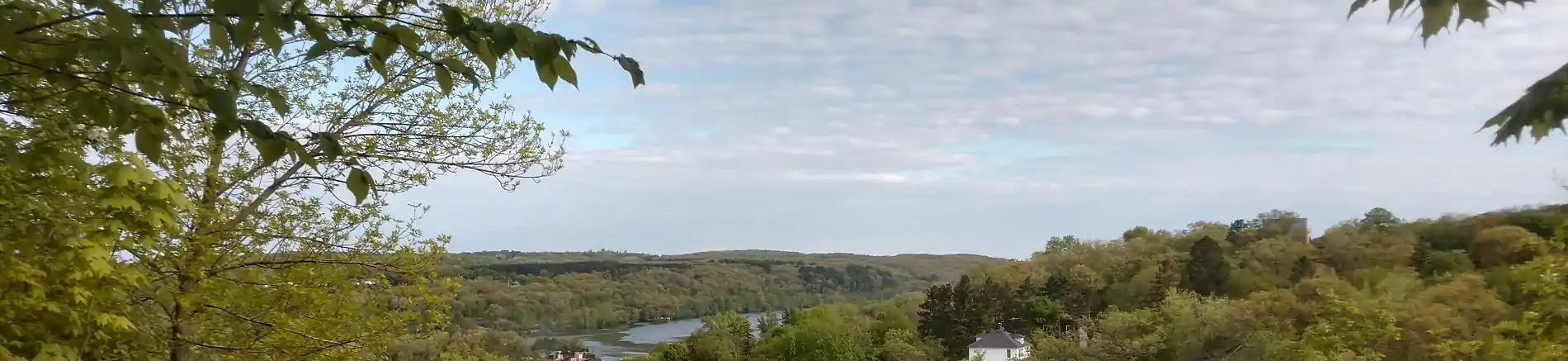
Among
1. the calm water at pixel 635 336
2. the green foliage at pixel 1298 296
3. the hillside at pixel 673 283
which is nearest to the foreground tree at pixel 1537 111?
the green foliage at pixel 1298 296

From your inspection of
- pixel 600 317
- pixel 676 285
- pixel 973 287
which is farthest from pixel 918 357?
pixel 676 285

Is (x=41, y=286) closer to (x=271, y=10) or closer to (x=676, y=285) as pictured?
(x=271, y=10)

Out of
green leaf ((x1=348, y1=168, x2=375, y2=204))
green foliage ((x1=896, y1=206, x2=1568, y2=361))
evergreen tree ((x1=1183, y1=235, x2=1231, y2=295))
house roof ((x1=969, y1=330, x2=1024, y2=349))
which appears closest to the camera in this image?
green leaf ((x1=348, y1=168, x2=375, y2=204))

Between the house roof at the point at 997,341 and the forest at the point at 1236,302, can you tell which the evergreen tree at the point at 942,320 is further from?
the house roof at the point at 997,341

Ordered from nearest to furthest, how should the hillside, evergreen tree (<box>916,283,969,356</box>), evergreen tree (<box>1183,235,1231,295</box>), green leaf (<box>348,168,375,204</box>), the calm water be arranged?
green leaf (<box>348,168,375,204</box>)
the hillside
evergreen tree (<box>1183,235,1231,295</box>)
evergreen tree (<box>916,283,969,356</box>)
the calm water

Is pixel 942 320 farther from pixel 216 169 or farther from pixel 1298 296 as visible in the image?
pixel 216 169

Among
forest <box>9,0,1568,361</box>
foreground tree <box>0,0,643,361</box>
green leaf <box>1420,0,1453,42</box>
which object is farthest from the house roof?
green leaf <box>1420,0,1453,42</box>

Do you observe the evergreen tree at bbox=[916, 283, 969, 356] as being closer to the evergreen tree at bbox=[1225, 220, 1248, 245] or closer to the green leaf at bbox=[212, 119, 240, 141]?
the evergreen tree at bbox=[1225, 220, 1248, 245]

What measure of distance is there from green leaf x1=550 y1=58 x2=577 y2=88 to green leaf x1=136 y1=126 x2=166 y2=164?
0.74 meters

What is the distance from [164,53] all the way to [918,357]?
27752mm

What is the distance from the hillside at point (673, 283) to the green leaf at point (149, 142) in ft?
35.3

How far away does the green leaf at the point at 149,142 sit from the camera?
1.51 m

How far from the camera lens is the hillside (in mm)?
24375

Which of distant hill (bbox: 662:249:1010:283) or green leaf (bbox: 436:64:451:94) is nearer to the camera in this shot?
green leaf (bbox: 436:64:451:94)
